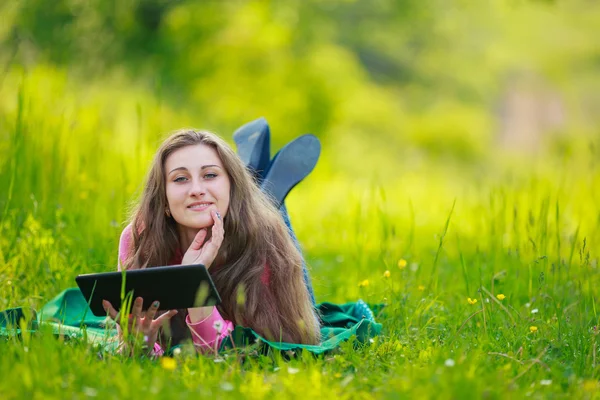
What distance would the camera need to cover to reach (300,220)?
6539mm

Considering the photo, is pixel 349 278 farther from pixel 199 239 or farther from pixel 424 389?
pixel 424 389

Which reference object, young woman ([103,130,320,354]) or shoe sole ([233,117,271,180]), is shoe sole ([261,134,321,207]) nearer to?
shoe sole ([233,117,271,180])

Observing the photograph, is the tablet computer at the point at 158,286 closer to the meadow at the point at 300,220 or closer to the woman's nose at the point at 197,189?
the meadow at the point at 300,220

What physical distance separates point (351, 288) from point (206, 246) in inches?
60.6

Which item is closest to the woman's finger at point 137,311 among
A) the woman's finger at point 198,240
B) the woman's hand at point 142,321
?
the woman's hand at point 142,321

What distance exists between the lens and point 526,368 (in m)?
2.66

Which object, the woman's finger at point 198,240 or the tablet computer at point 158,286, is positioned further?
the woman's finger at point 198,240

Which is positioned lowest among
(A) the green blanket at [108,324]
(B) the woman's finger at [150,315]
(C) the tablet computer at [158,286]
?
(A) the green blanket at [108,324]

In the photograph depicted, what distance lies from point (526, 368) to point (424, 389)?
529 mm

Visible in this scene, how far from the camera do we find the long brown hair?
314 cm

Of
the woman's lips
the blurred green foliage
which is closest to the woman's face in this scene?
the woman's lips

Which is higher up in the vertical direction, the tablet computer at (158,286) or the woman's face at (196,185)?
the woman's face at (196,185)

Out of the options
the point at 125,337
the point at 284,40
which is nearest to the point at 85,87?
the point at 125,337

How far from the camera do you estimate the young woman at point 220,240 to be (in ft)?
10.2
